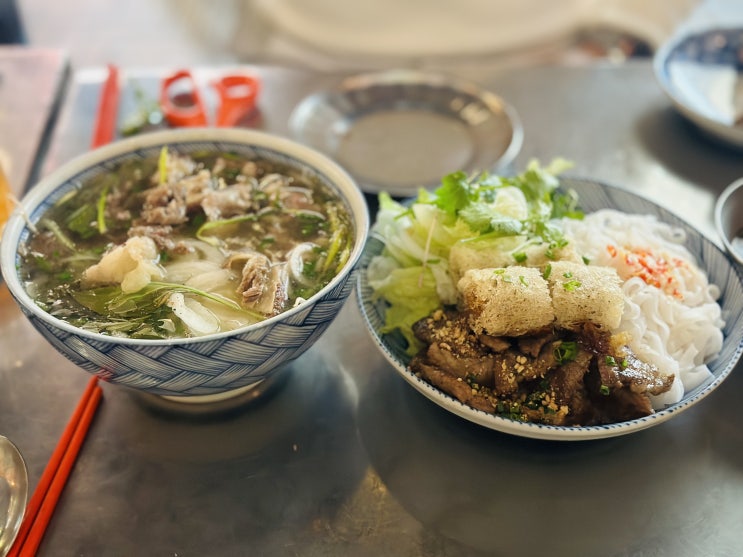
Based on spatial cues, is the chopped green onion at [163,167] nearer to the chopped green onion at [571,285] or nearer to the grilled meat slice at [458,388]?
the grilled meat slice at [458,388]

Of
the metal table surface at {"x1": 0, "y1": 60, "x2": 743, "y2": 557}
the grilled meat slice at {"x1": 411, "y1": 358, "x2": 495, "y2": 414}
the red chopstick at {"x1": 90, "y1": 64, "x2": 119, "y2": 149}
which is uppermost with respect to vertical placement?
the grilled meat slice at {"x1": 411, "y1": 358, "x2": 495, "y2": 414}

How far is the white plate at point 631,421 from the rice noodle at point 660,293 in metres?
0.03

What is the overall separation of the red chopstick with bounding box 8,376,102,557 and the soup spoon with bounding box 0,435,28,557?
0.05 feet

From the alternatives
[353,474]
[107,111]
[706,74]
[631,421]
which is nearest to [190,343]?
[353,474]

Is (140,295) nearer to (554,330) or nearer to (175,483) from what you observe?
(175,483)

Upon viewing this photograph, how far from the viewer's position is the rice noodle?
150 centimetres

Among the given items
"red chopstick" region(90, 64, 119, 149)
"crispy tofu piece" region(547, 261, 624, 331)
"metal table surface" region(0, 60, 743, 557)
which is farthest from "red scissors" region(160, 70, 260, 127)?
"crispy tofu piece" region(547, 261, 624, 331)

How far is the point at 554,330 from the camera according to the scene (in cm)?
147

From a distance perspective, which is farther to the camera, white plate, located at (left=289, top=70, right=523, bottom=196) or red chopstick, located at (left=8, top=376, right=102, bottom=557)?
white plate, located at (left=289, top=70, right=523, bottom=196)

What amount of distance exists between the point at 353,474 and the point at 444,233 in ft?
2.08

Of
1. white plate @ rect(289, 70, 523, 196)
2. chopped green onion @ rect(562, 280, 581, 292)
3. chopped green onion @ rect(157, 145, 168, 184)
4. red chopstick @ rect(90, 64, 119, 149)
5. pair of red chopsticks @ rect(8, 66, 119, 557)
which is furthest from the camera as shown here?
red chopstick @ rect(90, 64, 119, 149)

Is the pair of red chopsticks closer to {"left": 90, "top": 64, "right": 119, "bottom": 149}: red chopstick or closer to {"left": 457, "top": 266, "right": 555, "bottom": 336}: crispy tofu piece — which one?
{"left": 457, "top": 266, "right": 555, "bottom": 336}: crispy tofu piece

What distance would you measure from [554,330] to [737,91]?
1.72 metres

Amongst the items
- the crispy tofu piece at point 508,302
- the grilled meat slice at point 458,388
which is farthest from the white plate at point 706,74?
the grilled meat slice at point 458,388
